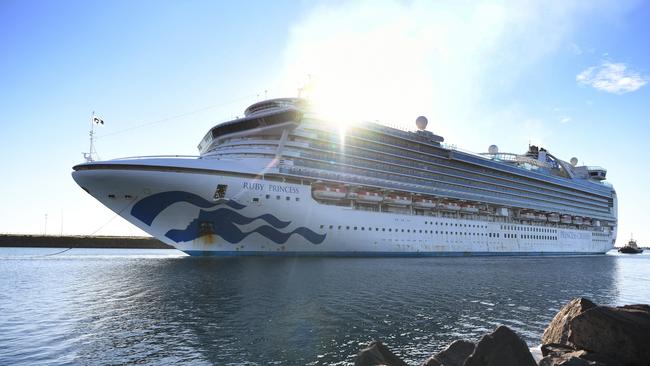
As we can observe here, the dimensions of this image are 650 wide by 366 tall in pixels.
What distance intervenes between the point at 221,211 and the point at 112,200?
29.1ft

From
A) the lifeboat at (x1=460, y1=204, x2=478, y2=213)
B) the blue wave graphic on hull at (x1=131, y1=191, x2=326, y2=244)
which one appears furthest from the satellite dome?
the blue wave graphic on hull at (x1=131, y1=191, x2=326, y2=244)

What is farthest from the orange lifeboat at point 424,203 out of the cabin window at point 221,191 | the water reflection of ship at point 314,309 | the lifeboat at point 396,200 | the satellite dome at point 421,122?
the cabin window at point 221,191

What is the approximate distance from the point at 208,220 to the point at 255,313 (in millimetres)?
19712

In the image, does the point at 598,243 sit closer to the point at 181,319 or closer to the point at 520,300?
the point at 520,300

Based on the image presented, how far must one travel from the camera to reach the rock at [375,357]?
Result: 662cm

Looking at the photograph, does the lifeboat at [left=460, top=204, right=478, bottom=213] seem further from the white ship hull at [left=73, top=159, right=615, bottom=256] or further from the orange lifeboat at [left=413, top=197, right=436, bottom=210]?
the white ship hull at [left=73, top=159, right=615, bottom=256]

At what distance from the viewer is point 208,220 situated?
32312 mm

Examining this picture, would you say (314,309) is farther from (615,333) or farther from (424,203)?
(424,203)

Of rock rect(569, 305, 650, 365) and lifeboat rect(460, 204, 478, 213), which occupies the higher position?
lifeboat rect(460, 204, 478, 213)

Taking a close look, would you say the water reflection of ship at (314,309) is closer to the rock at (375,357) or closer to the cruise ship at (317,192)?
the rock at (375,357)

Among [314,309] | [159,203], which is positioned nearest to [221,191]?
[159,203]

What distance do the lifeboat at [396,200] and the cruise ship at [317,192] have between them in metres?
0.16

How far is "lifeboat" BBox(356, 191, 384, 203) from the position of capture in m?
40.2

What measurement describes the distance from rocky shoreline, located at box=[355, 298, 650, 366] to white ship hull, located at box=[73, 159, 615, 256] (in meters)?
26.9
